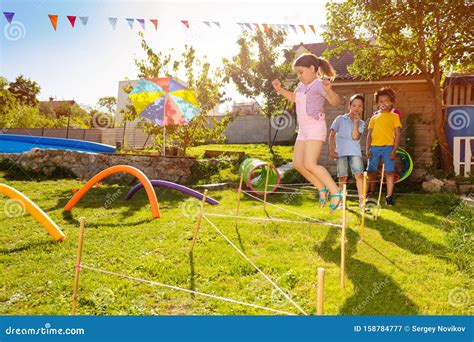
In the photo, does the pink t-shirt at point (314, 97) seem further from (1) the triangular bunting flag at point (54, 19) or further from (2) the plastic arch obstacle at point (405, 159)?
(1) the triangular bunting flag at point (54, 19)

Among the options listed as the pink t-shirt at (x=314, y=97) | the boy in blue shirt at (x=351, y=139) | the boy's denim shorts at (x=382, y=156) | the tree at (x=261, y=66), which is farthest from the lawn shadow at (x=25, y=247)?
the tree at (x=261, y=66)

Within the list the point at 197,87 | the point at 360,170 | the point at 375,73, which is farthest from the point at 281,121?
the point at 360,170

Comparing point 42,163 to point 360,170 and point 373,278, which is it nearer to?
point 360,170

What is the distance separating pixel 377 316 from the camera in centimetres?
249

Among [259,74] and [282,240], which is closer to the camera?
[282,240]

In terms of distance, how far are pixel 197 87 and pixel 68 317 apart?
34.2ft

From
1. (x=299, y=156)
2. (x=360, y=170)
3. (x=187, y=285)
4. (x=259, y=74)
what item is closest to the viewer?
(x=187, y=285)

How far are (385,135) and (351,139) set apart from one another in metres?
1.24

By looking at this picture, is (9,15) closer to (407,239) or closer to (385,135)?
(385,135)

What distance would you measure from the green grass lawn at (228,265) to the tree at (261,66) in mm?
11838

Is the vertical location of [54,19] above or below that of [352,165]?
above

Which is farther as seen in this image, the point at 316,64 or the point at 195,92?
the point at 195,92

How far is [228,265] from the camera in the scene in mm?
3635

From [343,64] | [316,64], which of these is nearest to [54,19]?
[316,64]
